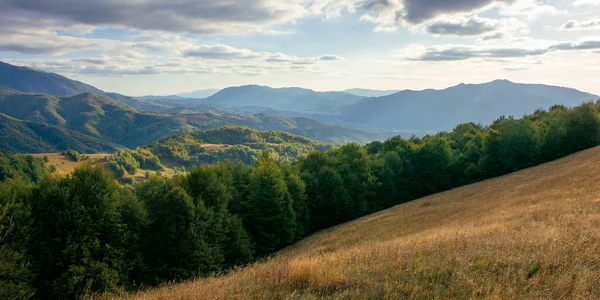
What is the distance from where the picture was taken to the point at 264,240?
126 feet

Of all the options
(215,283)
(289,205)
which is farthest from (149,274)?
(215,283)

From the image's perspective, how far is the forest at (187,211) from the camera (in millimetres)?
20906

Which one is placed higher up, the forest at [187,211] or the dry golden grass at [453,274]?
the dry golden grass at [453,274]

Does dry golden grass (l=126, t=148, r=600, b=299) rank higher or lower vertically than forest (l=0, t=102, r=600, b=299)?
higher

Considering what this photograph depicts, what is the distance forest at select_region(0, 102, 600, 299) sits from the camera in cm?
2091

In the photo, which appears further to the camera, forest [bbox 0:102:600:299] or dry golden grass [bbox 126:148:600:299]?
forest [bbox 0:102:600:299]

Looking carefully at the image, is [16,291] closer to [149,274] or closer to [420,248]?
[149,274]

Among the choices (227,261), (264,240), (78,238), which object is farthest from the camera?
(264,240)

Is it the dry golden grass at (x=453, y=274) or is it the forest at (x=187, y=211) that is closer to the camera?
the dry golden grass at (x=453, y=274)

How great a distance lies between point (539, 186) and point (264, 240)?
91.1 ft

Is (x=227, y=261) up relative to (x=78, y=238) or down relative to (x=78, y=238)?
down

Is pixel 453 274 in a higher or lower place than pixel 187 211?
higher

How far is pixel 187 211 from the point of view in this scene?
93.2ft

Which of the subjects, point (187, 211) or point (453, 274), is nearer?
point (453, 274)
